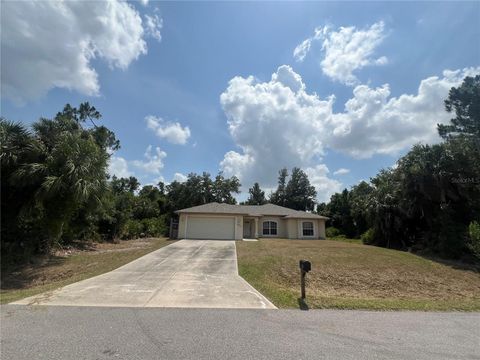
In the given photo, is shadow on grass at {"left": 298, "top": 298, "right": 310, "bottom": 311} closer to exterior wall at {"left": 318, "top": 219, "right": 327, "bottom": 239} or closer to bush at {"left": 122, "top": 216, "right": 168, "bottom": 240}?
bush at {"left": 122, "top": 216, "right": 168, "bottom": 240}

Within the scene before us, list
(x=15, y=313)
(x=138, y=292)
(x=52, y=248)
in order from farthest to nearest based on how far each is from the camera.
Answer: (x=52, y=248), (x=138, y=292), (x=15, y=313)

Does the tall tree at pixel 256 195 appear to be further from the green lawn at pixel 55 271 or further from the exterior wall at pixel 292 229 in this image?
the green lawn at pixel 55 271

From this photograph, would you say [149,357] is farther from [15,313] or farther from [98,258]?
[98,258]

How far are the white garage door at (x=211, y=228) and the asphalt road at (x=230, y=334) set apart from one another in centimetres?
1838

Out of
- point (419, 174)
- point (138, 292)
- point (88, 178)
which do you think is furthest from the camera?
point (419, 174)

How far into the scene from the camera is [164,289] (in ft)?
26.7

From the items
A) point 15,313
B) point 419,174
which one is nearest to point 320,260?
point 419,174

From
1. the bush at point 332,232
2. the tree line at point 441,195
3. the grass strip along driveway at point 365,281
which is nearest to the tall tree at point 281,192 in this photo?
the bush at point 332,232

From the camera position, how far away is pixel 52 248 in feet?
52.1

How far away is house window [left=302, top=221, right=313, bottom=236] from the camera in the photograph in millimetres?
29203

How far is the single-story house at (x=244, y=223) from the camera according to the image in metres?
24.6

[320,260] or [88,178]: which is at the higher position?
[88,178]

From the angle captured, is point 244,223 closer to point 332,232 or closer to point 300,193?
point 332,232

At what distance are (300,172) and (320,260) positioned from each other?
44.9 metres
